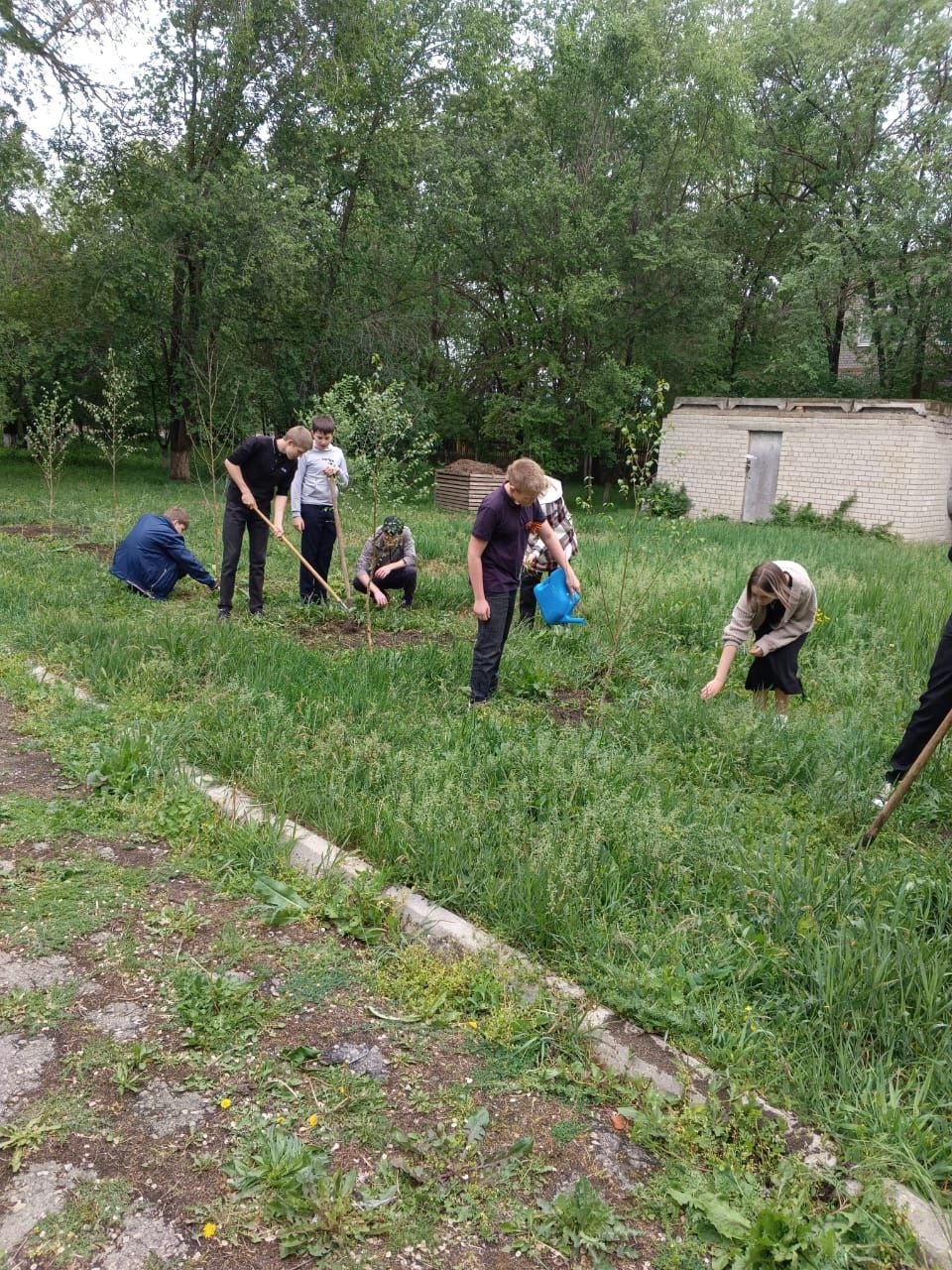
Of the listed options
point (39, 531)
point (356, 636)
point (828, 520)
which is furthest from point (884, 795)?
point (828, 520)

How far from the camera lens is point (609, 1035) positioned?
2598 mm

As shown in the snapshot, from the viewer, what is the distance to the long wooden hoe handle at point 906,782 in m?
3.29

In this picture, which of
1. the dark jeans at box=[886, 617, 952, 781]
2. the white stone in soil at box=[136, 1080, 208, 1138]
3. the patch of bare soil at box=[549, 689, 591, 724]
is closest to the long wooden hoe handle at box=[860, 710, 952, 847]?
the dark jeans at box=[886, 617, 952, 781]

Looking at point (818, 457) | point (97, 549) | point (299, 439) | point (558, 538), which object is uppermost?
point (818, 457)

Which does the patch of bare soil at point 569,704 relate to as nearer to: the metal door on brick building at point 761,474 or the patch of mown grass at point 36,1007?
the patch of mown grass at point 36,1007

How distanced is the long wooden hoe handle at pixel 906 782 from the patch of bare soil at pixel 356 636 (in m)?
3.74

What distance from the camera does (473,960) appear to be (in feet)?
9.48

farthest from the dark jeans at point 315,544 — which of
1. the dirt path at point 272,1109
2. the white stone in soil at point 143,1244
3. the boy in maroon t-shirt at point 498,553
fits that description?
the white stone in soil at point 143,1244

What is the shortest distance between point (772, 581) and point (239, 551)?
13.9 ft

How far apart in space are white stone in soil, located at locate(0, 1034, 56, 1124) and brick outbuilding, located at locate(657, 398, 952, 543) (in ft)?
51.6

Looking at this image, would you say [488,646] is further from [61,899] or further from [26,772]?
[61,899]

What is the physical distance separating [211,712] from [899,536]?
16.0 meters

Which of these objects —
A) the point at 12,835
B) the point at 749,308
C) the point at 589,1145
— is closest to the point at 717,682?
the point at 589,1145

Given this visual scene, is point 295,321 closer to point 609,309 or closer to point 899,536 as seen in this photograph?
point 609,309
